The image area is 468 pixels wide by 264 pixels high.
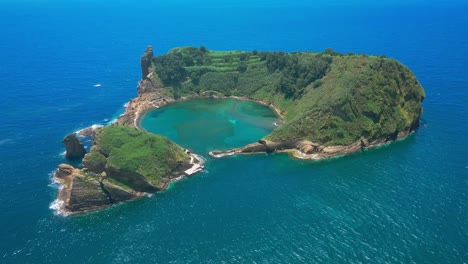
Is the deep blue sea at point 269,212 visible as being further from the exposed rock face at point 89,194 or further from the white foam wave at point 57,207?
the exposed rock face at point 89,194

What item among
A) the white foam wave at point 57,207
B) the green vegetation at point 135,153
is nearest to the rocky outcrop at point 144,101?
the green vegetation at point 135,153

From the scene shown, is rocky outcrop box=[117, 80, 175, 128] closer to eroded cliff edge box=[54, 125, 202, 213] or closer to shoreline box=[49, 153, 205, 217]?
eroded cliff edge box=[54, 125, 202, 213]

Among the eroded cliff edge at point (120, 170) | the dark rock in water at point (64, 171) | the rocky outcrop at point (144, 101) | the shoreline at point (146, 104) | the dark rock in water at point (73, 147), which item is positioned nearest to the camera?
the eroded cliff edge at point (120, 170)

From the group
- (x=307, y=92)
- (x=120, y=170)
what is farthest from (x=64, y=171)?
(x=307, y=92)

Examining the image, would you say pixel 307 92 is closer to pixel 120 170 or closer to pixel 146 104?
pixel 146 104

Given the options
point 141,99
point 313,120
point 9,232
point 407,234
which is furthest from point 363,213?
point 141,99

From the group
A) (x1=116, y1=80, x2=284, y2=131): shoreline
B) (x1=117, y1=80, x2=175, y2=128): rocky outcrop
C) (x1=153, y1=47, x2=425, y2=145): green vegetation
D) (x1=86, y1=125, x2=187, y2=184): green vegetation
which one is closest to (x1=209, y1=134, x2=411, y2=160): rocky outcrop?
(x1=153, y1=47, x2=425, y2=145): green vegetation
